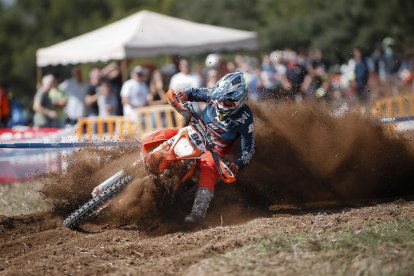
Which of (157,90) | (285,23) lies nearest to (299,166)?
(157,90)

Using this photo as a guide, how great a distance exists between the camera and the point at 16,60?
284 feet

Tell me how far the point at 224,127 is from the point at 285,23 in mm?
43565

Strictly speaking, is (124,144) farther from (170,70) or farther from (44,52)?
(44,52)

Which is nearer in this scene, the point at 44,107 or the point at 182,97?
the point at 182,97

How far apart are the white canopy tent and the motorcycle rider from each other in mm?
9074

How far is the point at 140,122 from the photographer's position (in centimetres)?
1480

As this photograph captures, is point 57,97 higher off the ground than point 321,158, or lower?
higher

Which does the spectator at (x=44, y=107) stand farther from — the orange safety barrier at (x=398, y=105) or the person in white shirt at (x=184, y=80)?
the orange safety barrier at (x=398, y=105)

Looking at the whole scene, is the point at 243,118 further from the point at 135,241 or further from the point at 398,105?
the point at 398,105

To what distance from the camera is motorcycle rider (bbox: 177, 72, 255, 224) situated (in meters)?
8.58

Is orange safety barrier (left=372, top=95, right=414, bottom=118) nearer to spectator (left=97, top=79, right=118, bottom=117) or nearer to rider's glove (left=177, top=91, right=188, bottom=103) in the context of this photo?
rider's glove (left=177, top=91, right=188, bottom=103)

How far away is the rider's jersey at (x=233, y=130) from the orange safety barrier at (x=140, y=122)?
541cm

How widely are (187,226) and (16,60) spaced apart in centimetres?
8227

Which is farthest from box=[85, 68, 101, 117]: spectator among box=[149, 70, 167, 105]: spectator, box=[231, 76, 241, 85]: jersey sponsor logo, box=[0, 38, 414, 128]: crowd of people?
box=[231, 76, 241, 85]: jersey sponsor logo
